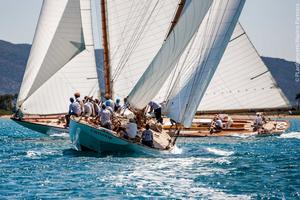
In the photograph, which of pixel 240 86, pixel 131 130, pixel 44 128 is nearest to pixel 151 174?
pixel 131 130

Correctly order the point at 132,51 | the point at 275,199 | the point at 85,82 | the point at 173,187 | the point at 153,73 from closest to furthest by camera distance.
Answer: the point at 275,199, the point at 173,187, the point at 153,73, the point at 132,51, the point at 85,82

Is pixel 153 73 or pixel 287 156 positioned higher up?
pixel 153 73

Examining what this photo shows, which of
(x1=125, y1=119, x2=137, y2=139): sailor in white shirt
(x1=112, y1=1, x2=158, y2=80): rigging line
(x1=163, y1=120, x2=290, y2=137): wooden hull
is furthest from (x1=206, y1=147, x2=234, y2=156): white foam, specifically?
(x1=163, y1=120, x2=290, y2=137): wooden hull

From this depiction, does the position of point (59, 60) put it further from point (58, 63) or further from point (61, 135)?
point (61, 135)

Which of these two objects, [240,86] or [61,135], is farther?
[240,86]

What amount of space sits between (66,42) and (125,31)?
4063 mm

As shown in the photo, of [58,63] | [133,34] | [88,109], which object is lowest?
[88,109]

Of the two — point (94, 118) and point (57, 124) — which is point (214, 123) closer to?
point (57, 124)

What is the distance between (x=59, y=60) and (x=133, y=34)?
5.14m

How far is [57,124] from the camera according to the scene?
169ft

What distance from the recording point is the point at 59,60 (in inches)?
1966

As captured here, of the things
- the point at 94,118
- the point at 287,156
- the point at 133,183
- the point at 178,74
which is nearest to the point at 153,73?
the point at 178,74

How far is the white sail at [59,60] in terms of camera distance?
4912 centimetres

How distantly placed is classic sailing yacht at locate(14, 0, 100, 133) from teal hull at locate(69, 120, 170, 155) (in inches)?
596
